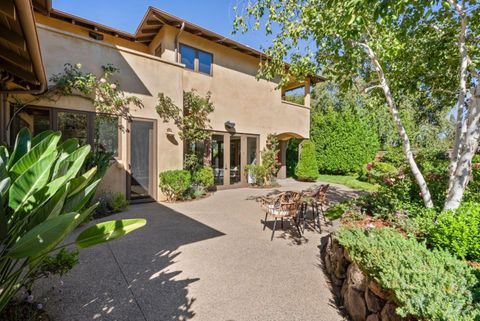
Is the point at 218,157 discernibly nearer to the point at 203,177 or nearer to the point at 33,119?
the point at 203,177

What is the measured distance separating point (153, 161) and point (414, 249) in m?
8.54

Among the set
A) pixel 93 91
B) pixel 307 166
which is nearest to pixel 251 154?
pixel 307 166

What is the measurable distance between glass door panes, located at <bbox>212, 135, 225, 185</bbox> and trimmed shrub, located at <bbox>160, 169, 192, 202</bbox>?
117 inches

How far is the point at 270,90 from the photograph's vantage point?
14.7 m

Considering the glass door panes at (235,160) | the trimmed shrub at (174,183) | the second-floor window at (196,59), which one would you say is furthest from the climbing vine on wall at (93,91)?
the glass door panes at (235,160)

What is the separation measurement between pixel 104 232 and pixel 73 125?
291 inches

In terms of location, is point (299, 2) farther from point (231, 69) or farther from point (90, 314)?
point (90, 314)

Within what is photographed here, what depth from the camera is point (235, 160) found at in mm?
13508

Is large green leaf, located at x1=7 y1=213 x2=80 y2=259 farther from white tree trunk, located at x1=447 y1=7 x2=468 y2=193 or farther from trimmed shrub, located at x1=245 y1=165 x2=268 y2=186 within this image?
trimmed shrub, located at x1=245 y1=165 x2=268 y2=186

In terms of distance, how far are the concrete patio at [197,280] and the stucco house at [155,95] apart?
3.72 m

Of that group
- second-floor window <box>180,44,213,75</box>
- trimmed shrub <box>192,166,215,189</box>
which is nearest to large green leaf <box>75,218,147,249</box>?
trimmed shrub <box>192,166,215,189</box>

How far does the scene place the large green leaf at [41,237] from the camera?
1542mm

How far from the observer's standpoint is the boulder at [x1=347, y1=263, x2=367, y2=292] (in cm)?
319

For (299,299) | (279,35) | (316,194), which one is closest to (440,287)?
(299,299)
